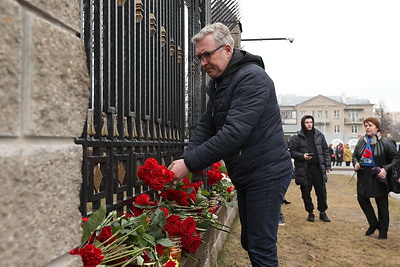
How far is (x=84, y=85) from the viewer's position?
112 cm

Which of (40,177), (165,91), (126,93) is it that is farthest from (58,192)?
(165,91)

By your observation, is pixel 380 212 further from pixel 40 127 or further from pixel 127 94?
pixel 40 127

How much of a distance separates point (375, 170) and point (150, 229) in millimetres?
4229

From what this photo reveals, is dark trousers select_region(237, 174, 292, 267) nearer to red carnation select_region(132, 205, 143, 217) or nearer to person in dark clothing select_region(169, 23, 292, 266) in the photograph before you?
A: person in dark clothing select_region(169, 23, 292, 266)

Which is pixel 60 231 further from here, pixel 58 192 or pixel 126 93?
pixel 126 93

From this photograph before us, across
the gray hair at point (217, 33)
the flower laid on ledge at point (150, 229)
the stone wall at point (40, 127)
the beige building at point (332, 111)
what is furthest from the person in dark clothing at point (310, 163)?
the beige building at point (332, 111)

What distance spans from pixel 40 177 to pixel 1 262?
0.19 meters

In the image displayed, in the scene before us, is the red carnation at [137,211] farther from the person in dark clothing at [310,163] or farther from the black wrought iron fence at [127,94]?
the person in dark clothing at [310,163]

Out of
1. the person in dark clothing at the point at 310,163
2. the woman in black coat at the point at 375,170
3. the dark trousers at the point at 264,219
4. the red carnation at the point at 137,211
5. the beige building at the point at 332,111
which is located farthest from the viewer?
the beige building at the point at 332,111

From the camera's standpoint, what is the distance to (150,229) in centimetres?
247

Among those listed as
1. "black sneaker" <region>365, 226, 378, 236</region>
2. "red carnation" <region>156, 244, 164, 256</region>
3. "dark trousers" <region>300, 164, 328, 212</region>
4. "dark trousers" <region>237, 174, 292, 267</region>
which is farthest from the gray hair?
"dark trousers" <region>300, 164, 328, 212</region>

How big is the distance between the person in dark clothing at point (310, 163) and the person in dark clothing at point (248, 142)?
455cm

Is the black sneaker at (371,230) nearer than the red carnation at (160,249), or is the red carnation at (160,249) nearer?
the red carnation at (160,249)

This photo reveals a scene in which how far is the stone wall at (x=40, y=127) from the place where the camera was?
81 centimetres
